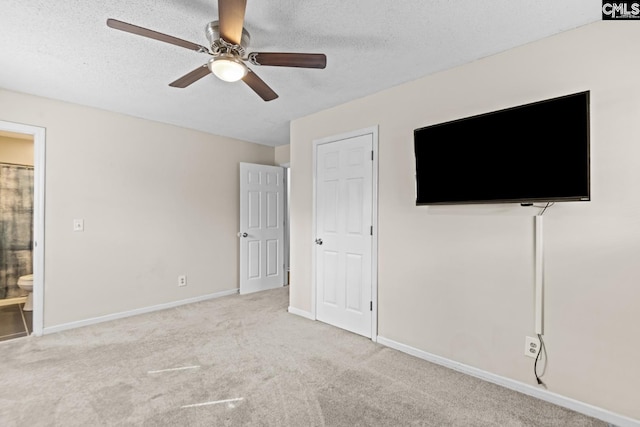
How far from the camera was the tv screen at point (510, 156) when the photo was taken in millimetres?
1784

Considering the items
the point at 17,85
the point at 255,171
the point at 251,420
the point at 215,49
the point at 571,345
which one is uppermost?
the point at 17,85

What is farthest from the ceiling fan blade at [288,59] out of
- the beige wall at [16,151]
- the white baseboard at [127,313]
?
the beige wall at [16,151]

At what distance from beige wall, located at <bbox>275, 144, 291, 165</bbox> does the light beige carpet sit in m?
2.89

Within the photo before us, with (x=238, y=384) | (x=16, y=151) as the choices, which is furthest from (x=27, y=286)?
(x=238, y=384)

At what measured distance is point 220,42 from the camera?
1734 millimetres

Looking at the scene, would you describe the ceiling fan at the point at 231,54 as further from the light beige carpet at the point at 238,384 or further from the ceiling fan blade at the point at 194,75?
the light beige carpet at the point at 238,384

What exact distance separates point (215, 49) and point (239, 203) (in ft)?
10.1

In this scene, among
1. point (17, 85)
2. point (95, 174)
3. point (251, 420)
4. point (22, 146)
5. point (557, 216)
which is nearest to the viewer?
point (251, 420)

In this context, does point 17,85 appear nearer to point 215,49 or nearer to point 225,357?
point 215,49

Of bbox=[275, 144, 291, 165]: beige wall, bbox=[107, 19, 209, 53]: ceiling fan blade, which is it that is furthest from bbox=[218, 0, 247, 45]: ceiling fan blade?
bbox=[275, 144, 291, 165]: beige wall

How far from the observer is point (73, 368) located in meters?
2.40

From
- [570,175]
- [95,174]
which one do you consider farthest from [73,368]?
[570,175]

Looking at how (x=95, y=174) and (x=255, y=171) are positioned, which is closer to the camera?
(x=95, y=174)

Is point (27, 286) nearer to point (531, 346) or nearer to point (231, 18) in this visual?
point (231, 18)
